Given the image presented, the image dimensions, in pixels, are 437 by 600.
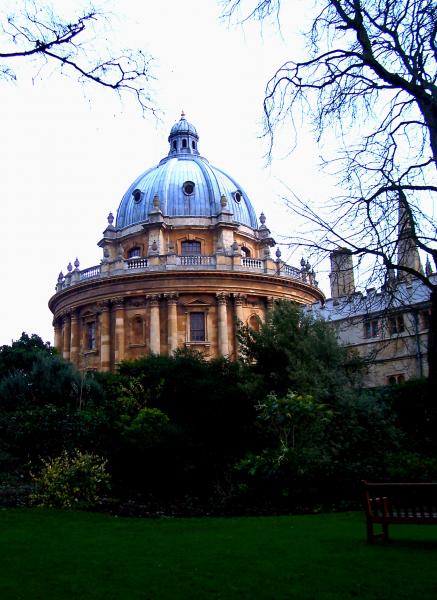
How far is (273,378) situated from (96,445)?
19.7ft

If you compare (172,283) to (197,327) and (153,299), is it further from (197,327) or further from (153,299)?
(197,327)

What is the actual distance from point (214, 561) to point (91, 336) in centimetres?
3663

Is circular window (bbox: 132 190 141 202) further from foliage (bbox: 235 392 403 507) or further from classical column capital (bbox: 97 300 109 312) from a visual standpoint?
foliage (bbox: 235 392 403 507)

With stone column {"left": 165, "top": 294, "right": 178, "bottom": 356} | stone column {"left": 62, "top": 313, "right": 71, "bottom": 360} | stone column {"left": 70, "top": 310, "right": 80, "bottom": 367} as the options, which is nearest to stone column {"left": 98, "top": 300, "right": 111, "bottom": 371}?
stone column {"left": 70, "top": 310, "right": 80, "bottom": 367}

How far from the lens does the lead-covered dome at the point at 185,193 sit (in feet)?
157

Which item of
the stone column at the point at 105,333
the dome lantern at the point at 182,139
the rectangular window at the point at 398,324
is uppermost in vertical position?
the dome lantern at the point at 182,139

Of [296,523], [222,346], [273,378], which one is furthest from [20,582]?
[222,346]

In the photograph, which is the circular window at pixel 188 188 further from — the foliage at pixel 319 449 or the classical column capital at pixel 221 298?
the foliage at pixel 319 449

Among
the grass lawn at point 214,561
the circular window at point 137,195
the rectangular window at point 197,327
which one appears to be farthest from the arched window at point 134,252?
the grass lawn at point 214,561

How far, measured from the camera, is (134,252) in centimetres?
4688

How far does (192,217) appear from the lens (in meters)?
46.6

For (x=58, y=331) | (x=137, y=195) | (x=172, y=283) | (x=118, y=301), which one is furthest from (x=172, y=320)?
(x=137, y=195)

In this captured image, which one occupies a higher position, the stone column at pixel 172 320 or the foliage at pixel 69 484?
the stone column at pixel 172 320

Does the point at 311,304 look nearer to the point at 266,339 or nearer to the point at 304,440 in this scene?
the point at 266,339
